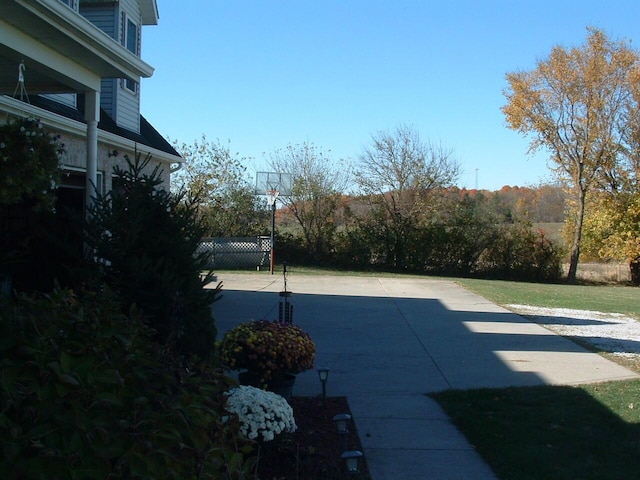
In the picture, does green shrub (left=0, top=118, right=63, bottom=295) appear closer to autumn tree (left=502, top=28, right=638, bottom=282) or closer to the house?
the house

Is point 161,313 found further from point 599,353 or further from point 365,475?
point 599,353

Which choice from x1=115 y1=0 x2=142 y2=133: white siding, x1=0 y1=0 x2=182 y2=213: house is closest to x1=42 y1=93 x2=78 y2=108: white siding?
x1=0 y1=0 x2=182 y2=213: house

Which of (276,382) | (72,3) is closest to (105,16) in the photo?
(72,3)

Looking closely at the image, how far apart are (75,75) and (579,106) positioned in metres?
28.8

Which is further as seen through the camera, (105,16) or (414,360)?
(105,16)

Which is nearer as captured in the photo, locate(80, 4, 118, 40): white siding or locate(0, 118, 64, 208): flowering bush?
locate(0, 118, 64, 208): flowering bush

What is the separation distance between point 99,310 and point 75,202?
276 inches

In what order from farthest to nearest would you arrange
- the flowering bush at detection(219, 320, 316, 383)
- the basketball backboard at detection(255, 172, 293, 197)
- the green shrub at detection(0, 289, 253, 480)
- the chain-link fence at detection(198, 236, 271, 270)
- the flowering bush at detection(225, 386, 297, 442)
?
the basketball backboard at detection(255, 172, 293, 197) < the chain-link fence at detection(198, 236, 271, 270) < the flowering bush at detection(219, 320, 316, 383) < the flowering bush at detection(225, 386, 297, 442) < the green shrub at detection(0, 289, 253, 480)

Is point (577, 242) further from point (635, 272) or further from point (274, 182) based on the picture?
point (274, 182)

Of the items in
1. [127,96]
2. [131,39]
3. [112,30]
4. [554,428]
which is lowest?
[554,428]

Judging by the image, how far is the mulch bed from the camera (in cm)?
462

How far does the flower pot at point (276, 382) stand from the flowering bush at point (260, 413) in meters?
1.06

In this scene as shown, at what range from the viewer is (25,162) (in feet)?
16.2

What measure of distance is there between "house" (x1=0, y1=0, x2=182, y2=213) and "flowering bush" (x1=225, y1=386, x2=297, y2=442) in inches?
87.6
